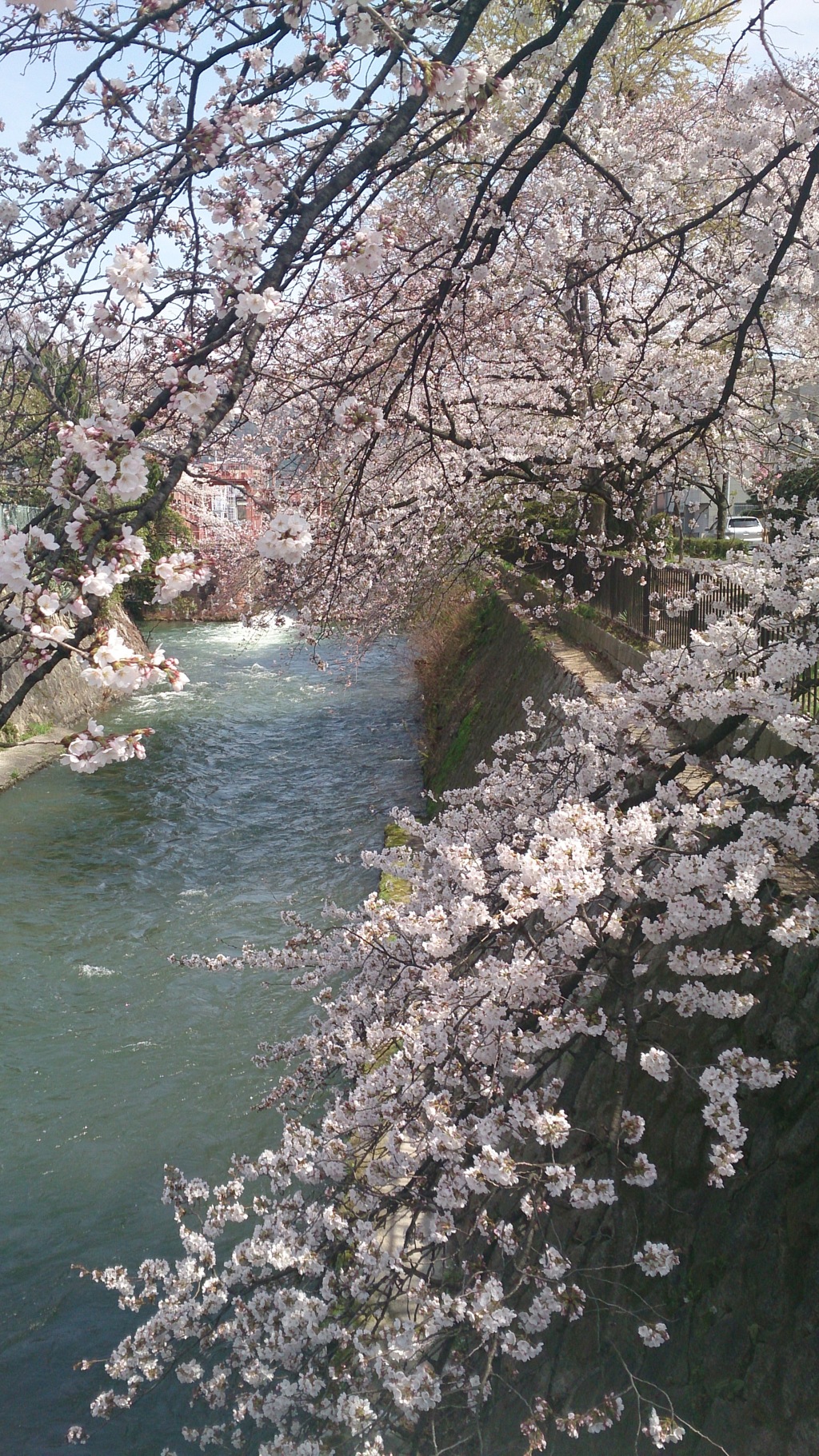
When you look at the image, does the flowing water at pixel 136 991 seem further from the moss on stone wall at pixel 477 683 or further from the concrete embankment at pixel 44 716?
the moss on stone wall at pixel 477 683

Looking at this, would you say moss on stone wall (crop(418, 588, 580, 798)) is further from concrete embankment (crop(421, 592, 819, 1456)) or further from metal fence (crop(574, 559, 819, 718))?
concrete embankment (crop(421, 592, 819, 1456))

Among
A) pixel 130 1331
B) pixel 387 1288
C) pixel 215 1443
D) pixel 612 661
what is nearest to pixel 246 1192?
pixel 130 1331

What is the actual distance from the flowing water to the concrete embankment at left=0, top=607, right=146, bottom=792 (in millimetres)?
464

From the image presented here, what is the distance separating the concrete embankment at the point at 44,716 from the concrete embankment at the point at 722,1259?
36.2 feet

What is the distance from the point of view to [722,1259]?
3246 mm

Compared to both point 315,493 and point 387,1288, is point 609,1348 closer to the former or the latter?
point 387,1288

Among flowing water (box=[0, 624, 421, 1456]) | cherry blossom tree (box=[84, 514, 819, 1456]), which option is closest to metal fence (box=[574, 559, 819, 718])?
cherry blossom tree (box=[84, 514, 819, 1456])

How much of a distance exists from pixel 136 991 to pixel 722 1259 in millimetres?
5811

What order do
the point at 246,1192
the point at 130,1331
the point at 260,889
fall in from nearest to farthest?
the point at 130,1331
the point at 246,1192
the point at 260,889

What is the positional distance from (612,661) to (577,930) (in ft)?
18.4

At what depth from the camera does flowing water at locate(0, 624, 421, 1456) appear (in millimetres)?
4953

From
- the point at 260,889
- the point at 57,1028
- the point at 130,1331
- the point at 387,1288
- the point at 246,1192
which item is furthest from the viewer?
the point at 260,889

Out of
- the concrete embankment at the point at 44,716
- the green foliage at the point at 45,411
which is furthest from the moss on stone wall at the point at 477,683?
the concrete embankment at the point at 44,716

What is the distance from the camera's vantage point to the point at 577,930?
11.3 ft
